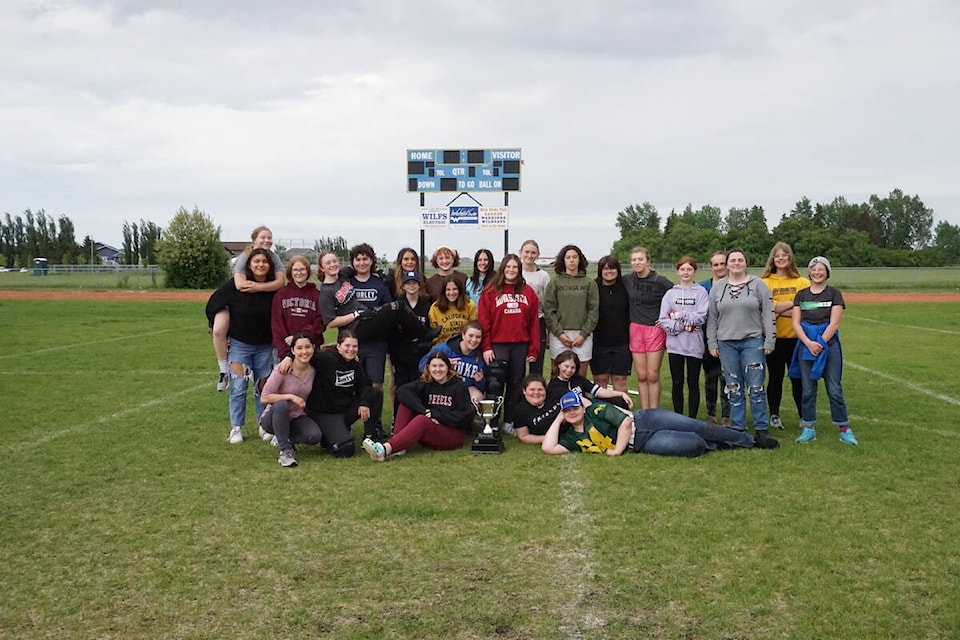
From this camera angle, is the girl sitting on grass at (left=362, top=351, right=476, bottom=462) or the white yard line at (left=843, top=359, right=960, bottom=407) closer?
the girl sitting on grass at (left=362, top=351, right=476, bottom=462)

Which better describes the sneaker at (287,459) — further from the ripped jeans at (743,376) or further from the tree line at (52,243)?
the tree line at (52,243)

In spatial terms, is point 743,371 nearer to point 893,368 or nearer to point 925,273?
point 893,368

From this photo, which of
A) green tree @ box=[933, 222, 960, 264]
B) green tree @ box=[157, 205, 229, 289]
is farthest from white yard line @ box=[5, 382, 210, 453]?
green tree @ box=[933, 222, 960, 264]

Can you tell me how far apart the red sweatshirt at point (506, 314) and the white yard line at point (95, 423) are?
384cm

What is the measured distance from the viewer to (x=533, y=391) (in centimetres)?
670

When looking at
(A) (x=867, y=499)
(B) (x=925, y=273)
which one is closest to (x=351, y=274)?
(A) (x=867, y=499)

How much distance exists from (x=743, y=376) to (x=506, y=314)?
2104mm

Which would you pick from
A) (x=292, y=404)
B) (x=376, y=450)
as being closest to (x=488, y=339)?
(x=376, y=450)

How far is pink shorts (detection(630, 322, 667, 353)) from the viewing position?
732 centimetres

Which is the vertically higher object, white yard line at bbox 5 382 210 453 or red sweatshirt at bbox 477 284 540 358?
red sweatshirt at bbox 477 284 540 358

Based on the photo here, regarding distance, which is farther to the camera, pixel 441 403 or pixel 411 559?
pixel 441 403

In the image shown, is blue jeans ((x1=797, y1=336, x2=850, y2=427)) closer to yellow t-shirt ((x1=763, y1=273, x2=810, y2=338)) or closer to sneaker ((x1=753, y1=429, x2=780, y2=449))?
yellow t-shirt ((x1=763, y1=273, x2=810, y2=338))

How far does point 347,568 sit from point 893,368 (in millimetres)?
9893

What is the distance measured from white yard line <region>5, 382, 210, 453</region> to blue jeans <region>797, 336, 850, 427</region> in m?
6.50
